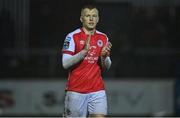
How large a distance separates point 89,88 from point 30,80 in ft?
19.3

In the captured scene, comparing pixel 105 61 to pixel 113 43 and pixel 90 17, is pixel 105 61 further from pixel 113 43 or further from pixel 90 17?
pixel 113 43

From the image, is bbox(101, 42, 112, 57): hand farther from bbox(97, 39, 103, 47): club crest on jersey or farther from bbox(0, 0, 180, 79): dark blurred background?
bbox(0, 0, 180, 79): dark blurred background

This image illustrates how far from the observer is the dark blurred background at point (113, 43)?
11.8m

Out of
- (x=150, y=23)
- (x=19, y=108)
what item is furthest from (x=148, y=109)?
(x=19, y=108)

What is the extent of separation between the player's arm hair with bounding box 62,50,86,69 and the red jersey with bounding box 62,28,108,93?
5cm

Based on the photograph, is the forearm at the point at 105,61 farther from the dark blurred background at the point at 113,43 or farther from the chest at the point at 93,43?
the dark blurred background at the point at 113,43

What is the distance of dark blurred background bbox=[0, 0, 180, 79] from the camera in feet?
38.8

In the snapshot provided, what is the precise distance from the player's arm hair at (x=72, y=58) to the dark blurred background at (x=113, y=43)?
5.61 m

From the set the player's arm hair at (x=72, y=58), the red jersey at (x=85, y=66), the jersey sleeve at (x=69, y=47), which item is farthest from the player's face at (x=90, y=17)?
the player's arm hair at (x=72, y=58)

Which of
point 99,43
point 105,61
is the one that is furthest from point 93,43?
point 105,61

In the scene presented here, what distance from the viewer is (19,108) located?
11977mm

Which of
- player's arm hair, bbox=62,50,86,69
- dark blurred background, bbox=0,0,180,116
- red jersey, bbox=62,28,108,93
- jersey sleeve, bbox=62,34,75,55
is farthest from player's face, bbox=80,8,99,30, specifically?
dark blurred background, bbox=0,0,180,116

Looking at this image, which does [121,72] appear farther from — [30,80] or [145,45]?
[30,80]

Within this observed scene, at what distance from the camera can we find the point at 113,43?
11945 mm
